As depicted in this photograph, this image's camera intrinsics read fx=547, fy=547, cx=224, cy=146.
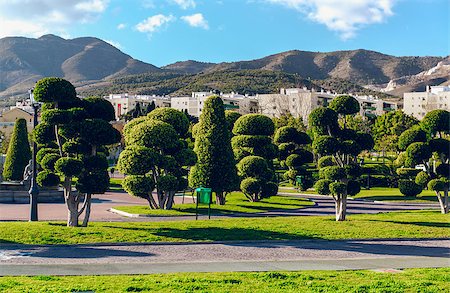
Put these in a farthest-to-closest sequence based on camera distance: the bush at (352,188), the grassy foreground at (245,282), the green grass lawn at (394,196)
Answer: the green grass lawn at (394,196) < the bush at (352,188) < the grassy foreground at (245,282)

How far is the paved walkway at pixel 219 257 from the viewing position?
15594mm

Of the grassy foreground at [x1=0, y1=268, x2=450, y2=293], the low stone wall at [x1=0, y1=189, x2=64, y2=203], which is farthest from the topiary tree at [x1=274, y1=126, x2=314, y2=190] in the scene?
the grassy foreground at [x1=0, y1=268, x2=450, y2=293]

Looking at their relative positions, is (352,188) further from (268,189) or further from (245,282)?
(245,282)

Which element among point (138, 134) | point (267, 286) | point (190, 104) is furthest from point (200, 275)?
point (190, 104)

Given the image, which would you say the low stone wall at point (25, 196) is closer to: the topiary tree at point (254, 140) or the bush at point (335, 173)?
the topiary tree at point (254, 140)

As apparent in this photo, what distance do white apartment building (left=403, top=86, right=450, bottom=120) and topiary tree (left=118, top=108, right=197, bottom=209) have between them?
4966 inches

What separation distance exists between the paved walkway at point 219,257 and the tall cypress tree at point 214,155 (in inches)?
592

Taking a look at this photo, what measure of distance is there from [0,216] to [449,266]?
23.6 meters

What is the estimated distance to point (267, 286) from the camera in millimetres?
12953

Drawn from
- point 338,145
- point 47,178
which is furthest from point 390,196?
point 47,178

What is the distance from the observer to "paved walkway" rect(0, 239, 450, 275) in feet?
51.2

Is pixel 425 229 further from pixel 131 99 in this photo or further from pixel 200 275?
pixel 131 99

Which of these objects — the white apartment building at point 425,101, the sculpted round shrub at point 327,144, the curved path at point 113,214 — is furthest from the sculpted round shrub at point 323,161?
the white apartment building at point 425,101

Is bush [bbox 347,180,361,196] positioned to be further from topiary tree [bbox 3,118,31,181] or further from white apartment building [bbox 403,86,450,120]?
white apartment building [bbox 403,86,450,120]
